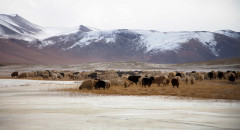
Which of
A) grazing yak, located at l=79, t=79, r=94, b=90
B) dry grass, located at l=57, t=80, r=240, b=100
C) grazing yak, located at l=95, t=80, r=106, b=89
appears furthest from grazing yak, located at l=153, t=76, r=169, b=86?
grazing yak, located at l=79, t=79, r=94, b=90

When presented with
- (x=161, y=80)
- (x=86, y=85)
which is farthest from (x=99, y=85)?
(x=161, y=80)

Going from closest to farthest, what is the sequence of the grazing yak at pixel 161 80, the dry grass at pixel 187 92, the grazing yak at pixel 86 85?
the dry grass at pixel 187 92, the grazing yak at pixel 86 85, the grazing yak at pixel 161 80

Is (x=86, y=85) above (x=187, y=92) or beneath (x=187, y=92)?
above

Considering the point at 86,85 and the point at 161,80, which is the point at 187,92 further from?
the point at 86,85

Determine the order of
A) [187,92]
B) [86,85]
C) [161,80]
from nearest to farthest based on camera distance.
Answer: [187,92] → [86,85] → [161,80]

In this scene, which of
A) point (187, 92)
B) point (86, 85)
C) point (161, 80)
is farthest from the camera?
point (161, 80)

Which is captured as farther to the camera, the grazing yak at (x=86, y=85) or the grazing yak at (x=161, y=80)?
the grazing yak at (x=161, y=80)

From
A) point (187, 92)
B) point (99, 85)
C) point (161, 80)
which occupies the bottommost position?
point (187, 92)

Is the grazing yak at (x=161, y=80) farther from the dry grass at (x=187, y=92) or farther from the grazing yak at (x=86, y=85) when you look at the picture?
the grazing yak at (x=86, y=85)

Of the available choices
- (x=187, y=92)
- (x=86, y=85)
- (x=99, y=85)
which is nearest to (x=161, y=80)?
(x=187, y=92)

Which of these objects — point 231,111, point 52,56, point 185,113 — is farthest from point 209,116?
point 52,56

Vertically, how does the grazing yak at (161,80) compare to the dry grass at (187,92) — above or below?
above

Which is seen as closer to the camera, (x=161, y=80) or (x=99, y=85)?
(x=99, y=85)

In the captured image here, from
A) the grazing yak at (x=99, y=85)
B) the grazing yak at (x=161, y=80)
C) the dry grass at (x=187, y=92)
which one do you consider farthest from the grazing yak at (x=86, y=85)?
the grazing yak at (x=161, y=80)
